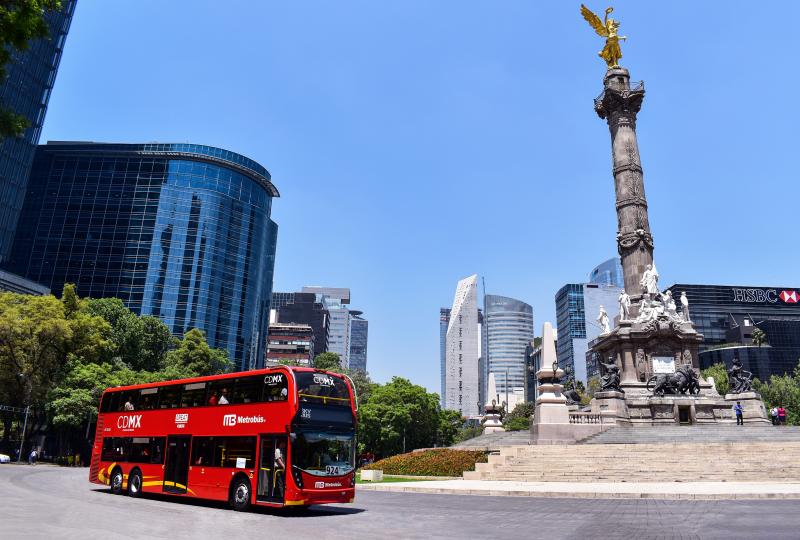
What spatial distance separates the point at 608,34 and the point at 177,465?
4497cm

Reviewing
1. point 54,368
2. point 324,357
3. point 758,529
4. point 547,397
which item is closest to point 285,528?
point 758,529

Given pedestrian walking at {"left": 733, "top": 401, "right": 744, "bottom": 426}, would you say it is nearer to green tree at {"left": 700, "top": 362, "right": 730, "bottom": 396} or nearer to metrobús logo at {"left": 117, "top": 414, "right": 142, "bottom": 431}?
metrobús logo at {"left": 117, "top": 414, "right": 142, "bottom": 431}

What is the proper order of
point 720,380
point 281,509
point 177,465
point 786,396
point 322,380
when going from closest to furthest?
1. point 322,380
2. point 281,509
3. point 177,465
4. point 786,396
5. point 720,380

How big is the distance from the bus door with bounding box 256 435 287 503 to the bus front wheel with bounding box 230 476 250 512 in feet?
1.75

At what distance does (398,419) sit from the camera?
56.9m

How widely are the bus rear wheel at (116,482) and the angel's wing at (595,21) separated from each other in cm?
4590

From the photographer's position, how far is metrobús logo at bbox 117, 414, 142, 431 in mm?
19609

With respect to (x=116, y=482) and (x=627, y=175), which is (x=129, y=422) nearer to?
(x=116, y=482)

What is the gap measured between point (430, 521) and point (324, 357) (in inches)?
3656

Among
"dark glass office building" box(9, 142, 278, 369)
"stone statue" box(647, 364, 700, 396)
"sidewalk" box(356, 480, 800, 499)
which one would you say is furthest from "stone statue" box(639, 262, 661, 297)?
"dark glass office building" box(9, 142, 278, 369)

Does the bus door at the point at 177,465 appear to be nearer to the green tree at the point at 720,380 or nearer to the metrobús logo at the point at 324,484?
the metrobús logo at the point at 324,484

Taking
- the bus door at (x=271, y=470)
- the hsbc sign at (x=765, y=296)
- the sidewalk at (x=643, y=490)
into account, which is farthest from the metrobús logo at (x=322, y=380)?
the hsbc sign at (x=765, y=296)

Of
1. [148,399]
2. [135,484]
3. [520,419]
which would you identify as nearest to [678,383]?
[148,399]

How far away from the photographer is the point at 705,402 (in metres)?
33.3
